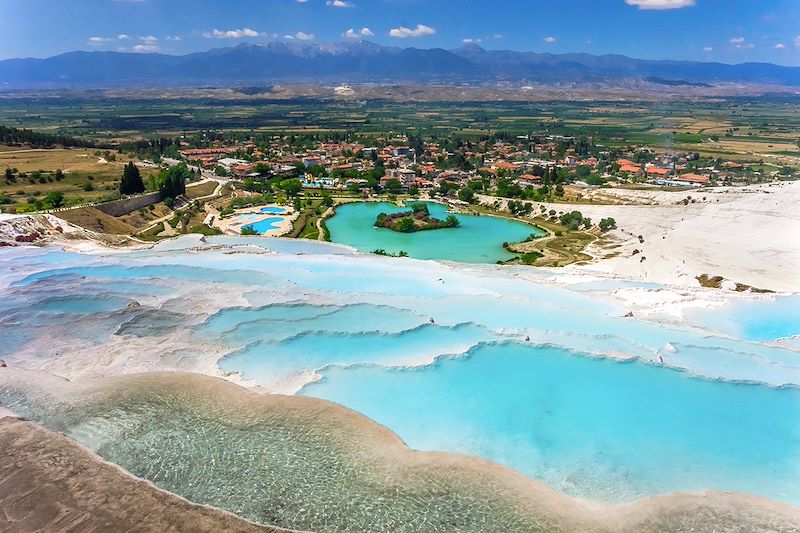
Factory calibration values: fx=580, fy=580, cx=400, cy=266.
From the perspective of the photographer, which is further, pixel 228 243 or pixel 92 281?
pixel 228 243

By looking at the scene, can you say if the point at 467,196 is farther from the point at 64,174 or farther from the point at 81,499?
the point at 81,499

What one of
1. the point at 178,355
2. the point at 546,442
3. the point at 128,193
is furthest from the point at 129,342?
the point at 128,193

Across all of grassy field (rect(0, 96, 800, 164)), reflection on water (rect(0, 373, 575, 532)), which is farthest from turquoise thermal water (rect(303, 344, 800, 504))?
grassy field (rect(0, 96, 800, 164))

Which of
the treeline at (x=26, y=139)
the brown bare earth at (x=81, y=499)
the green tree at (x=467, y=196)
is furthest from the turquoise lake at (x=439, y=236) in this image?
the treeline at (x=26, y=139)

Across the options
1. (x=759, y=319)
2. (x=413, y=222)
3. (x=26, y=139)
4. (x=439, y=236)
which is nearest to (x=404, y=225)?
(x=413, y=222)

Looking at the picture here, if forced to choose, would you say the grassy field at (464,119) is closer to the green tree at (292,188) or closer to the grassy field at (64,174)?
the grassy field at (64,174)

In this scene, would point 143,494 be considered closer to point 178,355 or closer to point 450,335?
point 178,355
